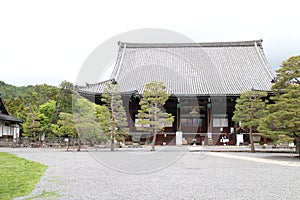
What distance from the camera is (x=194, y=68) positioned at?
27828 millimetres

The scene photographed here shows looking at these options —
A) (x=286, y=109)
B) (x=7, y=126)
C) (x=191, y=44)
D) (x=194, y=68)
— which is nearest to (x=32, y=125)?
(x=7, y=126)

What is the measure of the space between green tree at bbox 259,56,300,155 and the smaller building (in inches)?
860

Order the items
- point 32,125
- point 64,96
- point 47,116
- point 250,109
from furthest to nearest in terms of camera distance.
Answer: point 64,96 → point 47,116 → point 32,125 → point 250,109

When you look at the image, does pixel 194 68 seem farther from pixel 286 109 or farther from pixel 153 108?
pixel 286 109

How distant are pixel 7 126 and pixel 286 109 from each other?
26041mm

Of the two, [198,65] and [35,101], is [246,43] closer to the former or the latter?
[198,65]

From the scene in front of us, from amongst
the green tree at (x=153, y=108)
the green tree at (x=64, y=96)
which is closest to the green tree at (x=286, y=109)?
the green tree at (x=153, y=108)

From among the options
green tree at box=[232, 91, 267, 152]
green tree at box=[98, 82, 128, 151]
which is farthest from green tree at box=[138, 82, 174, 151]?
green tree at box=[232, 91, 267, 152]

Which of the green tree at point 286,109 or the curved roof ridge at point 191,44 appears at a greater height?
the curved roof ridge at point 191,44

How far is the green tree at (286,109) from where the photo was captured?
12484mm

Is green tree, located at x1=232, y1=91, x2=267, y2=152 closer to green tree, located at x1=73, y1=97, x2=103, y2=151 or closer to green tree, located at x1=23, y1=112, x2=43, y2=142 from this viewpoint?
green tree, located at x1=73, y1=97, x2=103, y2=151

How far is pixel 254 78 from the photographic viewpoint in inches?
1001

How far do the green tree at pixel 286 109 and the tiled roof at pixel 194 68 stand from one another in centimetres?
855

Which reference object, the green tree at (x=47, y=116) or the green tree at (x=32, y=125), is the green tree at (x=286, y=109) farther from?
the green tree at (x=47, y=116)
